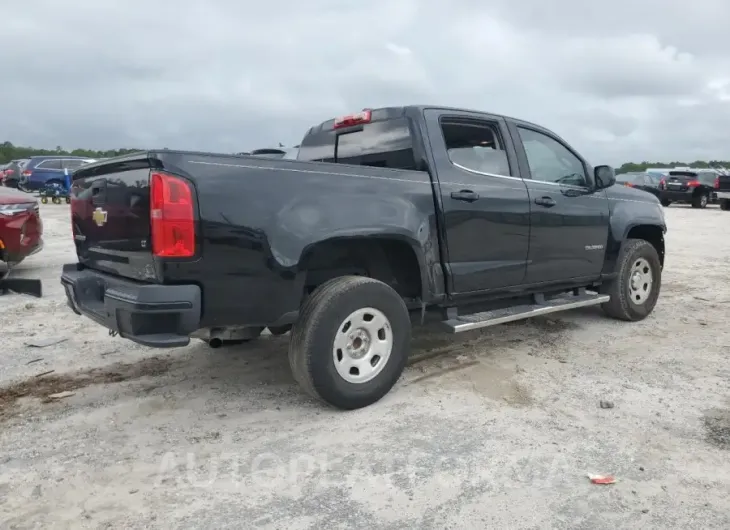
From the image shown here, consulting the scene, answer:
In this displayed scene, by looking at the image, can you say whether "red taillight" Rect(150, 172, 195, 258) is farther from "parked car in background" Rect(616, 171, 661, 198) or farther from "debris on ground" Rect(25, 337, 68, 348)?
"parked car in background" Rect(616, 171, 661, 198)

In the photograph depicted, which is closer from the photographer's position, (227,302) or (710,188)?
(227,302)

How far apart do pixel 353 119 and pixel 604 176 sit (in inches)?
96.0

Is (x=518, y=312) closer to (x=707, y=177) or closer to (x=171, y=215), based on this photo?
(x=171, y=215)

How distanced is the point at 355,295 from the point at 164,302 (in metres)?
1.12

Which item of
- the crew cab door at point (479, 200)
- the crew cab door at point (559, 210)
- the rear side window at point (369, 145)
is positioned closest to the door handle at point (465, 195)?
the crew cab door at point (479, 200)

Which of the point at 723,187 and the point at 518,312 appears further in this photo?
the point at 723,187

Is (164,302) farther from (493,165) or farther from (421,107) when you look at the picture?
(493,165)

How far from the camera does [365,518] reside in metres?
2.62

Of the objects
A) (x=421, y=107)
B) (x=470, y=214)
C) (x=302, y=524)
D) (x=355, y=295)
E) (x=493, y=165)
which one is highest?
(x=421, y=107)

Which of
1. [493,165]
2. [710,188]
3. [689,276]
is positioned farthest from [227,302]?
[710,188]

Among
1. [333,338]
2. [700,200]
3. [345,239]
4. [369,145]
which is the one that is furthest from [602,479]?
[700,200]

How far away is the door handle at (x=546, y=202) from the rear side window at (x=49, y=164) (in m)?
24.7

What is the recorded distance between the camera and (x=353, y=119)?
15.7 feet

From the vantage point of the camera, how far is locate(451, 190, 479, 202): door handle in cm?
426
